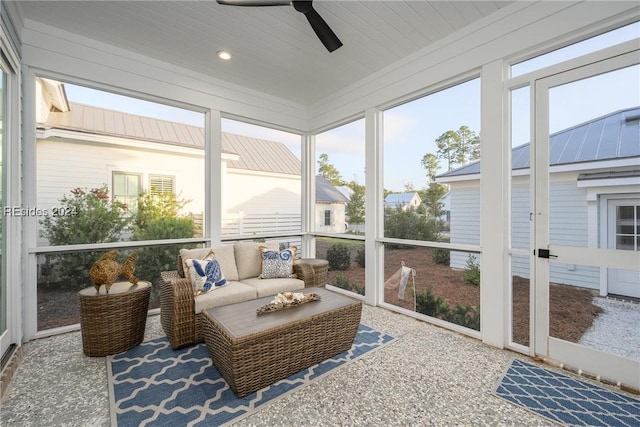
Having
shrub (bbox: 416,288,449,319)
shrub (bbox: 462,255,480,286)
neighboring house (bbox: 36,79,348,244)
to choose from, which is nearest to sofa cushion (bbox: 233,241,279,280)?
neighboring house (bbox: 36,79,348,244)

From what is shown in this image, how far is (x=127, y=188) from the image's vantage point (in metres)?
3.45

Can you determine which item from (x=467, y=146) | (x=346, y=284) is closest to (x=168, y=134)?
(x=346, y=284)

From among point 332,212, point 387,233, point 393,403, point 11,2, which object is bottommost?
point 393,403

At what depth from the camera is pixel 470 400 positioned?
197 centimetres

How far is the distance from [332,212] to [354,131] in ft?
4.44

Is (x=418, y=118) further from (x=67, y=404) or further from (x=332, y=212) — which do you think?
(x=67, y=404)

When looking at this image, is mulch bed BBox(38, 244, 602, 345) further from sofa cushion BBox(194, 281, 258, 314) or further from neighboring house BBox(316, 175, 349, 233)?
sofa cushion BBox(194, 281, 258, 314)

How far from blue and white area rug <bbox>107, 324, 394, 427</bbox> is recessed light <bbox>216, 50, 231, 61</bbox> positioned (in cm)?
322

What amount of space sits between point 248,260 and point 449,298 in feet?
7.99

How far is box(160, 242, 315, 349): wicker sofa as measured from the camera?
2.66 metres

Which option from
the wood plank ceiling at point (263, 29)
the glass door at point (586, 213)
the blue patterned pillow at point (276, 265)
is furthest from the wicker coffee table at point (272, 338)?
the wood plank ceiling at point (263, 29)

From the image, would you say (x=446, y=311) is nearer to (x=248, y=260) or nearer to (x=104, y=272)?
(x=248, y=260)

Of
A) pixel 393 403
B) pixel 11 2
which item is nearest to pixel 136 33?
pixel 11 2

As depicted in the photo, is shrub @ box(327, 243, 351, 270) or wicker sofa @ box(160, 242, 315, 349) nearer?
wicker sofa @ box(160, 242, 315, 349)
